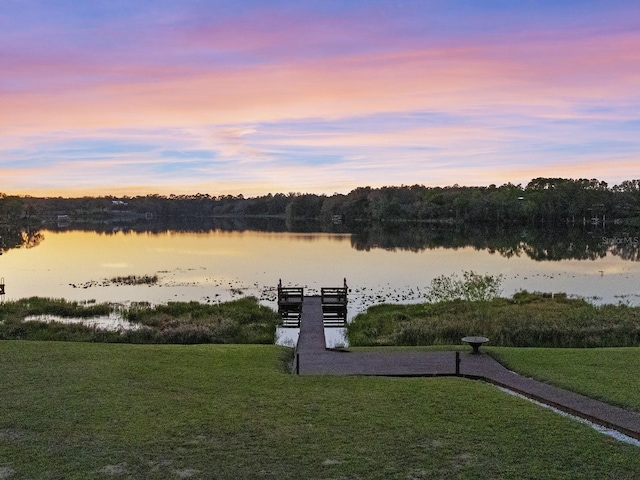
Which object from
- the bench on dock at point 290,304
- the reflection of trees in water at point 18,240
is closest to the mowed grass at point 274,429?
the bench on dock at point 290,304

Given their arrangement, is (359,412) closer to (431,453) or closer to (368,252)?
(431,453)

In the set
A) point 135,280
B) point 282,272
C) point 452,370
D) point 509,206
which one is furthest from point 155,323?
point 509,206

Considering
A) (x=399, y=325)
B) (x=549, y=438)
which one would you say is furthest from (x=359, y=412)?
(x=399, y=325)

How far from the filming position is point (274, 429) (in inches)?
387

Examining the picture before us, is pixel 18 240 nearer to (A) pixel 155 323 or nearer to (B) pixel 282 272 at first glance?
(B) pixel 282 272

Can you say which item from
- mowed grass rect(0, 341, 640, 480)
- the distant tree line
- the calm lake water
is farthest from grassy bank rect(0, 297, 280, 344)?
the distant tree line

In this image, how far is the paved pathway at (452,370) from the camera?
1080cm

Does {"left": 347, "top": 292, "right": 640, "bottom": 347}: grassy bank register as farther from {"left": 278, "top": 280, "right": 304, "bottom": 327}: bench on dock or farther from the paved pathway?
the paved pathway

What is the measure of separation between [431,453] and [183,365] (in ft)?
27.1

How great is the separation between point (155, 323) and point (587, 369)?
18.8m

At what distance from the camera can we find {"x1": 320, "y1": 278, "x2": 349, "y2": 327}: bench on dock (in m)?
30.3

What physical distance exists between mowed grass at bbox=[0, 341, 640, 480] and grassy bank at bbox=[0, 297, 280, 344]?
8.10 meters

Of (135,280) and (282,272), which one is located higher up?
(282,272)

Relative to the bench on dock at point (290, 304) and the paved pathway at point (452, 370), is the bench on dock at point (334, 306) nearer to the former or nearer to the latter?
the bench on dock at point (290, 304)
